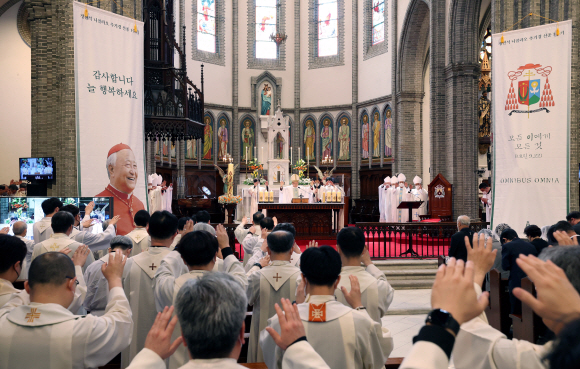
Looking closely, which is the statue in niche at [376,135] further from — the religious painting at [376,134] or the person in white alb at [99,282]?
the person in white alb at [99,282]

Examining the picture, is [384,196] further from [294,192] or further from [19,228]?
[19,228]

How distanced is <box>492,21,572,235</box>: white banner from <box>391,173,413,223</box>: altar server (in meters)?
7.87

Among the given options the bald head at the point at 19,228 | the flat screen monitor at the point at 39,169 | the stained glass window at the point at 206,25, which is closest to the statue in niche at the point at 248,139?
the stained glass window at the point at 206,25

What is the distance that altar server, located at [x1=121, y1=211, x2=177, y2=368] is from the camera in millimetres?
3871

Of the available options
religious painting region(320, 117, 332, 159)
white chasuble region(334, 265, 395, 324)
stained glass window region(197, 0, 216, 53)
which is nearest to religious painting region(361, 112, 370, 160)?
religious painting region(320, 117, 332, 159)

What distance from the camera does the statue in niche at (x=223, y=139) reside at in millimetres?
24172

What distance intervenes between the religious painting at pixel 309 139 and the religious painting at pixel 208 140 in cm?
491

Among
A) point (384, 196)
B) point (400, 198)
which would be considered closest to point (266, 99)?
point (384, 196)

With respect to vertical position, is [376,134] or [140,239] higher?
[376,134]

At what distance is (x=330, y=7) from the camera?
25031 mm

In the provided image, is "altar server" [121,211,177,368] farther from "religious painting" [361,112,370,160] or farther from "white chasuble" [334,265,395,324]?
"religious painting" [361,112,370,160]

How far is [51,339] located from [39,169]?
7.48 meters

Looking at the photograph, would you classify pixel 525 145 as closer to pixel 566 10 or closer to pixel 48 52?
pixel 566 10

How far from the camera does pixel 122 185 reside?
7535 mm
